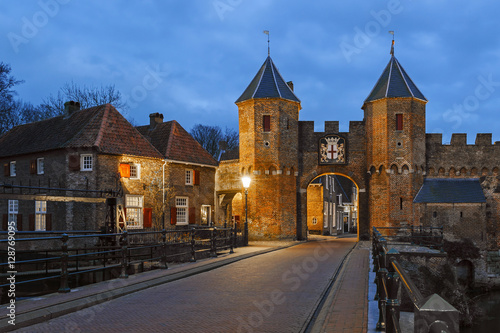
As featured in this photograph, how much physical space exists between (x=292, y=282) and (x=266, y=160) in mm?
20122

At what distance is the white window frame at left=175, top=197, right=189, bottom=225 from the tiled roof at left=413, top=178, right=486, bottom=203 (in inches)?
604

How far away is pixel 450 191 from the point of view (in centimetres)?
3122

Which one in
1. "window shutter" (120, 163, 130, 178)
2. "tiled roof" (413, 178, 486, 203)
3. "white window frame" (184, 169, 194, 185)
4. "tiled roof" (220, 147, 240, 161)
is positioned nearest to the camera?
"window shutter" (120, 163, 130, 178)

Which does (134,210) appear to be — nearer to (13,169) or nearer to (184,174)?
(184,174)

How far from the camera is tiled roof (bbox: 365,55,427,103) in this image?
102 ft

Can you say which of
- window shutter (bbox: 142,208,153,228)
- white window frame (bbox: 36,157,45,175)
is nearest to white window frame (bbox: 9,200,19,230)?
white window frame (bbox: 36,157,45,175)

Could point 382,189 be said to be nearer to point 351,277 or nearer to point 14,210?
point 351,277

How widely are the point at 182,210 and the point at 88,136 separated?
7761 mm

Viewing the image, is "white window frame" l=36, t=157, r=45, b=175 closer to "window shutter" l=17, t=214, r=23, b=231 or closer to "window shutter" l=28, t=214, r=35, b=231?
"window shutter" l=28, t=214, r=35, b=231

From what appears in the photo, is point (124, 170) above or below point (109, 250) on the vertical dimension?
above

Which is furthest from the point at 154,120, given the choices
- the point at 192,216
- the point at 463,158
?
the point at 463,158

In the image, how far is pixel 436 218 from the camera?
3097cm

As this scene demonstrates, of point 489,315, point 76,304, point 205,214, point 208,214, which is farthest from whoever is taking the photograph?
point 208,214

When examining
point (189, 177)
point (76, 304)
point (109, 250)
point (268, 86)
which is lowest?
point (109, 250)
